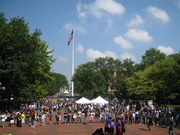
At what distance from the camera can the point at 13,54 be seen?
3189cm

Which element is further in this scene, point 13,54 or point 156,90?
point 156,90

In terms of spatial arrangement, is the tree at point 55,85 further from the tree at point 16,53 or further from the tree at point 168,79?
the tree at point 16,53

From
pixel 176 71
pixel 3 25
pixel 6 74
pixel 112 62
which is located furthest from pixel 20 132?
pixel 112 62

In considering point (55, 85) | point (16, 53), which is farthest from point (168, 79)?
point (55, 85)

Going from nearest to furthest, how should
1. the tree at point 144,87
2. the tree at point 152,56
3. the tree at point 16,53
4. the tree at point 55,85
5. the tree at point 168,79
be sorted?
the tree at point 16,53 → the tree at point 168,79 → the tree at point 144,87 → the tree at point 152,56 → the tree at point 55,85

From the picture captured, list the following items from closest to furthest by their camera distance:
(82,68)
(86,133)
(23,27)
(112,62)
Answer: (86,133) < (23,27) < (82,68) < (112,62)

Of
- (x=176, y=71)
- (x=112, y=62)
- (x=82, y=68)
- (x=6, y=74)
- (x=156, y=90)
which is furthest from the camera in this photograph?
(x=112, y=62)

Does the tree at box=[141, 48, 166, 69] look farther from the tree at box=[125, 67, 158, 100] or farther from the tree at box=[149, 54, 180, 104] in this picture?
the tree at box=[149, 54, 180, 104]

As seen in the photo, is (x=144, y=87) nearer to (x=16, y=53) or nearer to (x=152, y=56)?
(x=16, y=53)

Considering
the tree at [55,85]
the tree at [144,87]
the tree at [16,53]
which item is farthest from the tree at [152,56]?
the tree at [16,53]

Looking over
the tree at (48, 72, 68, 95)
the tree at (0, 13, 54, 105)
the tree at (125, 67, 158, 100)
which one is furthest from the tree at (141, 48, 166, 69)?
the tree at (0, 13, 54, 105)

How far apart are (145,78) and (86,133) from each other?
3505cm

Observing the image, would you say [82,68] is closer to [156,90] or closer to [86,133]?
[156,90]

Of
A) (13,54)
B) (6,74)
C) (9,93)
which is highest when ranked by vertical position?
(13,54)
